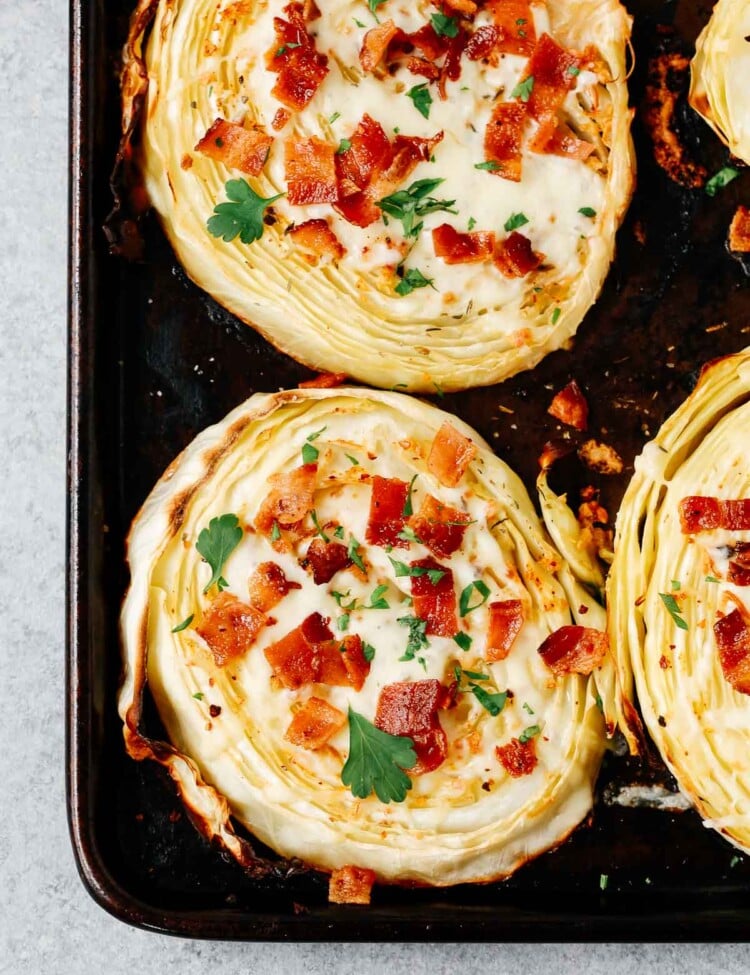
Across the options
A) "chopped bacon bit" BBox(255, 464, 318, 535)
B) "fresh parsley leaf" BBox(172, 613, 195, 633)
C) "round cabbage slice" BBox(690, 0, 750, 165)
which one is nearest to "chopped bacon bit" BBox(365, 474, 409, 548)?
"chopped bacon bit" BBox(255, 464, 318, 535)

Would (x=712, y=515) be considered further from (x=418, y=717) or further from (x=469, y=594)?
(x=418, y=717)

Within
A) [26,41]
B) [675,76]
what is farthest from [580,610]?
[26,41]

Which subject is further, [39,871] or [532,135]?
[39,871]

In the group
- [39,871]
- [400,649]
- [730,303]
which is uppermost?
[730,303]

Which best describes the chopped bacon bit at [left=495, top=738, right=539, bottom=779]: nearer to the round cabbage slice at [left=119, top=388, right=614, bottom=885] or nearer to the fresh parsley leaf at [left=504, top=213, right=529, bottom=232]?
the round cabbage slice at [left=119, top=388, right=614, bottom=885]

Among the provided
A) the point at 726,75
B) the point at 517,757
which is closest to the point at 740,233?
the point at 726,75

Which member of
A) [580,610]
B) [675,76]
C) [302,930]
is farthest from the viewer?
[675,76]

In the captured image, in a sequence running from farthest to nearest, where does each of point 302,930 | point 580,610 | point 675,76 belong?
point 675,76, point 580,610, point 302,930

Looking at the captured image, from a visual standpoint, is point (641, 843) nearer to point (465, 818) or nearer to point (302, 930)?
point (465, 818)

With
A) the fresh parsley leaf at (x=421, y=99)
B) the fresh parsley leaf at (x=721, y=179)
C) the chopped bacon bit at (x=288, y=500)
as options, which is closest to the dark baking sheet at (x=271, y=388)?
the fresh parsley leaf at (x=721, y=179)
